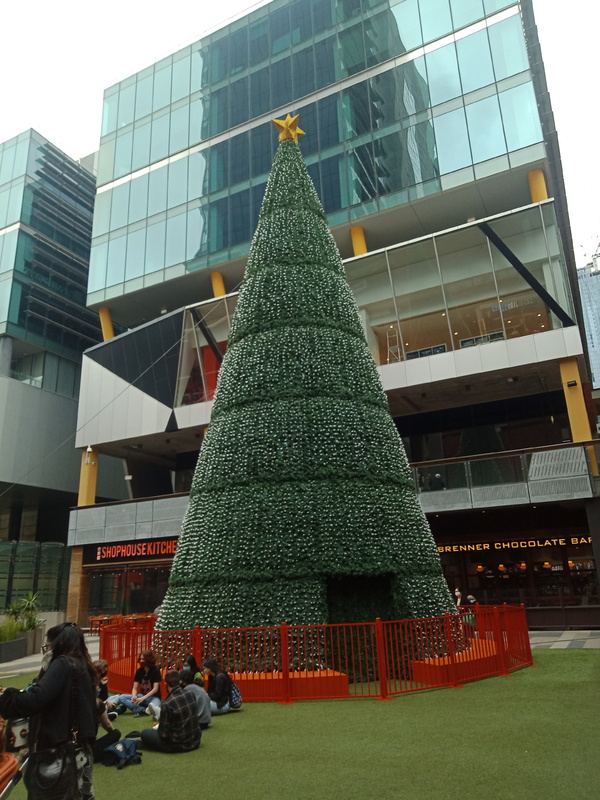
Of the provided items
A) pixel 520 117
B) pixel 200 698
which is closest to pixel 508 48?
pixel 520 117

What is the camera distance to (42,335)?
38.2 metres

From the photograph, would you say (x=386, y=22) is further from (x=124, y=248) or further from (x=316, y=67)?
(x=124, y=248)

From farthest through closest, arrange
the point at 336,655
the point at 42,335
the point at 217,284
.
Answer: the point at 42,335
the point at 217,284
the point at 336,655

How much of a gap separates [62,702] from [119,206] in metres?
34.2

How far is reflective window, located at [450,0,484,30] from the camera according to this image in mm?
26219

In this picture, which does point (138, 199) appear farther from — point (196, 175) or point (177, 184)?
point (196, 175)

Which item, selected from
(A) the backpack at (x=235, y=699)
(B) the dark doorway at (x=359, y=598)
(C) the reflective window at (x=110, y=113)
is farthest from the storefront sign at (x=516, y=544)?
(C) the reflective window at (x=110, y=113)

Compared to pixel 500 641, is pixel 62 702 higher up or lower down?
higher up

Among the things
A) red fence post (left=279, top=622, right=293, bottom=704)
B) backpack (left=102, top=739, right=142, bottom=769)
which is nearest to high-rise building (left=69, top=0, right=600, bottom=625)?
red fence post (left=279, top=622, right=293, bottom=704)

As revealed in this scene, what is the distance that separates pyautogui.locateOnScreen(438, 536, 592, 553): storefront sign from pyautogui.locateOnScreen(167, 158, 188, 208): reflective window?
2209 centimetres

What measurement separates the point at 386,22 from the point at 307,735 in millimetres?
31212

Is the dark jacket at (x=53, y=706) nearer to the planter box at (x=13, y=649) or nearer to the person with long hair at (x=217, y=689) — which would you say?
the person with long hair at (x=217, y=689)

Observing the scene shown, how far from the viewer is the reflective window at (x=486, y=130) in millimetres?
24630

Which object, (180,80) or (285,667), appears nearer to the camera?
(285,667)
